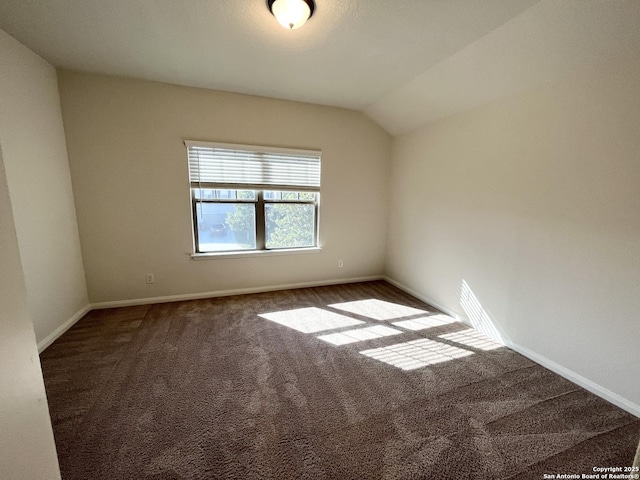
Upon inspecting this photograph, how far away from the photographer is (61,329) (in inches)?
98.6

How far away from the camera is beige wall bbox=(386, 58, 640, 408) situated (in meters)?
1.69

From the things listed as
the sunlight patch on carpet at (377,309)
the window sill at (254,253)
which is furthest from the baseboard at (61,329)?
the sunlight patch on carpet at (377,309)

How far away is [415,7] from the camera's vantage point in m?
1.69

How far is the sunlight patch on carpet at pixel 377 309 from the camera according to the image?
303 centimetres

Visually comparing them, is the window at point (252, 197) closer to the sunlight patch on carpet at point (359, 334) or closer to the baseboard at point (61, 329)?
the baseboard at point (61, 329)

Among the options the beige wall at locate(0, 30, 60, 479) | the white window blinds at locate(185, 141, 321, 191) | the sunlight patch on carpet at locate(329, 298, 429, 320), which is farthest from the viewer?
the white window blinds at locate(185, 141, 321, 191)

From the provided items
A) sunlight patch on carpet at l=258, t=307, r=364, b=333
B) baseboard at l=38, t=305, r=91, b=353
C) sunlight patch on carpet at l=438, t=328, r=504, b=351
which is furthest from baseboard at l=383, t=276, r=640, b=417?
baseboard at l=38, t=305, r=91, b=353

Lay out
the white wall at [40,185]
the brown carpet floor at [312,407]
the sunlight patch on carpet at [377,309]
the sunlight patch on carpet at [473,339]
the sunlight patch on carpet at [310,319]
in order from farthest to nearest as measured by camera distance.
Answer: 1. the sunlight patch on carpet at [377,309]
2. the sunlight patch on carpet at [310,319]
3. the sunlight patch on carpet at [473,339]
4. the white wall at [40,185]
5. the brown carpet floor at [312,407]

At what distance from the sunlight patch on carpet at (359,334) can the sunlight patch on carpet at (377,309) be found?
10.2 inches

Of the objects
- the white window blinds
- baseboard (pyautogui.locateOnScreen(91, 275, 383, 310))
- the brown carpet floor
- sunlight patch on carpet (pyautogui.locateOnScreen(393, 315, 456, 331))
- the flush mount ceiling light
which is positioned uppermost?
the flush mount ceiling light

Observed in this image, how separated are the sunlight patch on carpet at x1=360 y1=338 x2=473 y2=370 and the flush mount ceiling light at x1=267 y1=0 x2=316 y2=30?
8.48 feet

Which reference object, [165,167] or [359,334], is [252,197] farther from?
[359,334]

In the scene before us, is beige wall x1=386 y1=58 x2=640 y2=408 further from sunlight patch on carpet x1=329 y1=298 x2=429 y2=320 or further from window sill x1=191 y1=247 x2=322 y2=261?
window sill x1=191 y1=247 x2=322 y2=261

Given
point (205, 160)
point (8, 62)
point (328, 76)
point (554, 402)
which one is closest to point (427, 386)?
point (554, 402)
